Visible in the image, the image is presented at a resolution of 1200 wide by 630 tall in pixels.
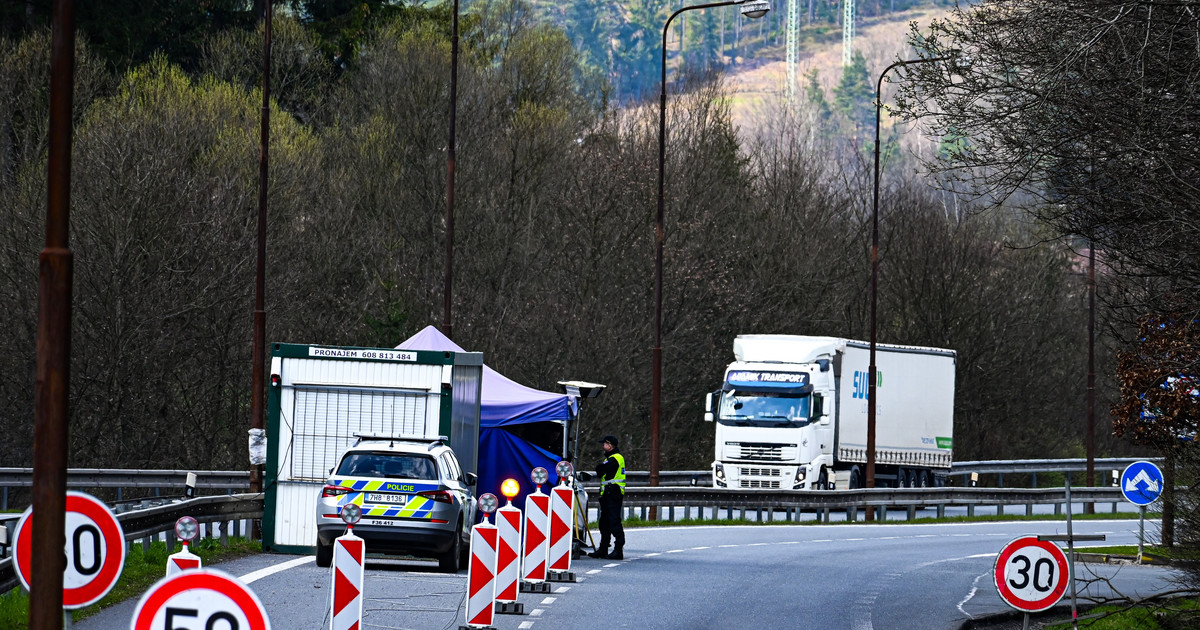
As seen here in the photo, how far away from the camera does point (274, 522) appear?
73.0 feet

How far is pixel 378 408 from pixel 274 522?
1.94m

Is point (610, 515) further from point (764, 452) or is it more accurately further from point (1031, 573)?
point (764, 452)

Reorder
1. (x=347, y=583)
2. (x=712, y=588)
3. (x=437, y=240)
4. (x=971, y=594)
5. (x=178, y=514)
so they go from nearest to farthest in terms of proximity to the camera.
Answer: (x=347, y=583)
(x=712, y=588)
(x=178, y=514)
(x=971, y=594)
(x=437, y=240)

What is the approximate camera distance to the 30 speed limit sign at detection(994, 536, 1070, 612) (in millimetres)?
14680

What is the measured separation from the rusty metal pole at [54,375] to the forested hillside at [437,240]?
90.9 feet

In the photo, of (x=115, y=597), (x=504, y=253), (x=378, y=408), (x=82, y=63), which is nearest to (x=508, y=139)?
(x=504, y=253)

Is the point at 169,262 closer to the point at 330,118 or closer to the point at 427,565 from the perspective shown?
the point at 330,118

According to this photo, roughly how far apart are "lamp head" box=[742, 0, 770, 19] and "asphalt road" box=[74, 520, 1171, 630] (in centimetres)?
934

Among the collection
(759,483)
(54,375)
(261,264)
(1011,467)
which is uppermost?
(261,264)

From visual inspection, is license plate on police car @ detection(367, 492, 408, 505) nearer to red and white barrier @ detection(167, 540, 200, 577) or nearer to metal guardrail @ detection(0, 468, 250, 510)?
red and white barrier @ detection(167, 540, 200, 577)

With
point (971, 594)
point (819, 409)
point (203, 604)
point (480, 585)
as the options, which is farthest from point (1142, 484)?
point (203, 604)

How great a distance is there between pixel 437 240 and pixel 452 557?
92.1 ft

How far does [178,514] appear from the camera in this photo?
68.5 ft

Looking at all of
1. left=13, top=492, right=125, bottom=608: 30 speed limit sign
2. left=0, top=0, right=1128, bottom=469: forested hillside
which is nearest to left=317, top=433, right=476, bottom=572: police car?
left=13, top=492, right=125, bottom=608: 30 speed limit sign
